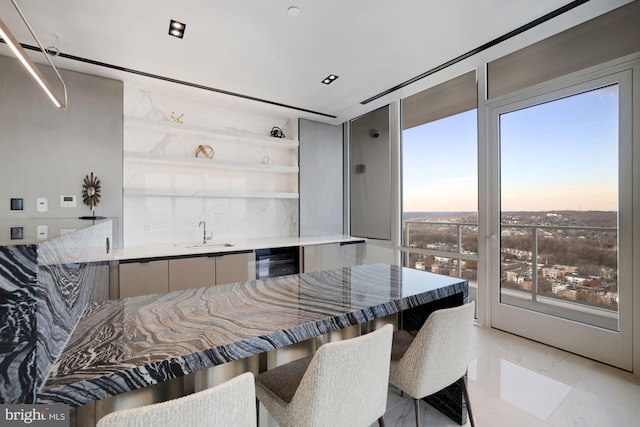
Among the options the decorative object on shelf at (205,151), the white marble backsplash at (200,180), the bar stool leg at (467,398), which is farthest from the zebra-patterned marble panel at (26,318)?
the decorative object on shelf at (205,151)

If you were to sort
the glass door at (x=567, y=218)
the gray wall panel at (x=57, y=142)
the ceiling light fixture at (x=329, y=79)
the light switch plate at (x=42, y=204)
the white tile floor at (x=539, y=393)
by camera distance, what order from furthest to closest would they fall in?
the ceiling light fixture at (x=329, y=79)
the light switch plate at (x=42, y=204)
the gray wall panel at (x=57, y=142)
the glass door at (x=567, y=218)
the white tile floor at (x=539, y=393)

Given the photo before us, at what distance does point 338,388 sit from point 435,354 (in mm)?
609

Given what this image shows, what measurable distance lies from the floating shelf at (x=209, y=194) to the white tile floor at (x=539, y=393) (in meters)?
2.90

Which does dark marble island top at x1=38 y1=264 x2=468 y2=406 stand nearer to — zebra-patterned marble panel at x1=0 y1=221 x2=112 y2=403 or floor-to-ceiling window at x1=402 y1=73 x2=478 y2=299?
zebra-patterned marble panel at x1=0 y1=221 x2=112 y2=403

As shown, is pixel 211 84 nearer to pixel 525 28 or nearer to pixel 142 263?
pixel 142 263

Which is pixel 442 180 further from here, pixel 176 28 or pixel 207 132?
pixel 176 28

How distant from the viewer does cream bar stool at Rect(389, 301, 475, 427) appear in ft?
4.48

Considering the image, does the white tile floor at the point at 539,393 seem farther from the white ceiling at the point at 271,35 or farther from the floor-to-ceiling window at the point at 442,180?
the white ceiling at the point at 271,35

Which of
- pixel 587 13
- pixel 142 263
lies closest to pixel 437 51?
pixel 587 13

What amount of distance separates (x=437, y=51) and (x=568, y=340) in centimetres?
290

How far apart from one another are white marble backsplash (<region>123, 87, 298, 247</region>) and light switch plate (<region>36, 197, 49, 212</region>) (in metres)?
0.68

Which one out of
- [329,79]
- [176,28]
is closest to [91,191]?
[176,28]

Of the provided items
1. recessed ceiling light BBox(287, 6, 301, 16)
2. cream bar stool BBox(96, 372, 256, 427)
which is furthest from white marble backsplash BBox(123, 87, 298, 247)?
cream bar stool BBox(96, 372, 256, 427)

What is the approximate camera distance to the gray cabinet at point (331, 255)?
4031 millimetres
